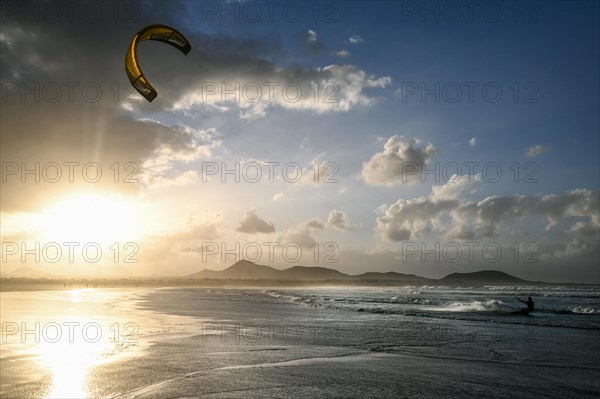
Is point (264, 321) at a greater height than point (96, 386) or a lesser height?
lesser

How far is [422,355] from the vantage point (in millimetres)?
13359

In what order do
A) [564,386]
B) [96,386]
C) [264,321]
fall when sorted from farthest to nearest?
1. [264,321]
2. [564,386]
3. [96,386]

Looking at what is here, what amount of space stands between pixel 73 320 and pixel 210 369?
1353 centimetres

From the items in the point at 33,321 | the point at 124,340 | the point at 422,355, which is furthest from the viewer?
the point at 33,321

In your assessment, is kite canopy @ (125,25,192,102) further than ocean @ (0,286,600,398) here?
Yes

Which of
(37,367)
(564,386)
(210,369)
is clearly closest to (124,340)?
(37,367)

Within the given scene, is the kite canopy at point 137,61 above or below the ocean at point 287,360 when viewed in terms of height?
above

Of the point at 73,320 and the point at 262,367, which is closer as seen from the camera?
the point at 262,367

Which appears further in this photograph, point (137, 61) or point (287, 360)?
point (137, 61)

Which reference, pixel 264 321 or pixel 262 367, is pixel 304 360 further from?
pixel 264 321

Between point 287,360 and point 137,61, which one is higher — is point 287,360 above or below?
below

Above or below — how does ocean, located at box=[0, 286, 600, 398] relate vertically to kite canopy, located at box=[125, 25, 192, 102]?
below

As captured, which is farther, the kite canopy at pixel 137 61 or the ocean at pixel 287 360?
the kite canopy at pixel 137 61

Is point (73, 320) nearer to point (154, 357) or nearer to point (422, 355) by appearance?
point (154, 357)
